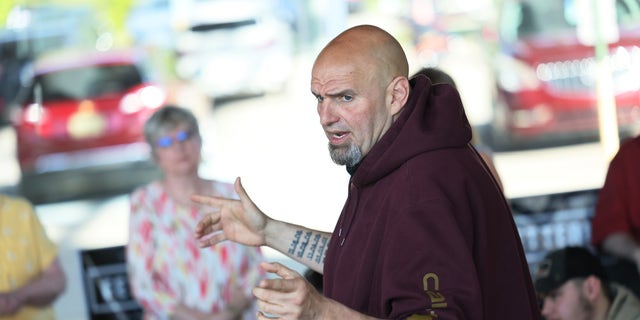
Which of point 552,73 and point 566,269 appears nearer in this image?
point 566,269

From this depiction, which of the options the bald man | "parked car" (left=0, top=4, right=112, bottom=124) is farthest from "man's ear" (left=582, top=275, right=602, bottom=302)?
"parked car" (left=0, top=4, right=112, bottom=124)

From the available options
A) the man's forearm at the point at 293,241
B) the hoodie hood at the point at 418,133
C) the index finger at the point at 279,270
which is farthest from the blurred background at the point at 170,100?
the index finger at the point at 279,270

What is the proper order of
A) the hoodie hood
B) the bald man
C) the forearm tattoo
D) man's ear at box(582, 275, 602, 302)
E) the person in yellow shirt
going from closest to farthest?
the bald man < the hoodie hood < the forearm tattoo < man's ear at box(582, 275, 602, 302) < the person in yellow shirt

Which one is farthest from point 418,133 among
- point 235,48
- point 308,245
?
point 235,48

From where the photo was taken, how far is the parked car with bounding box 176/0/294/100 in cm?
606

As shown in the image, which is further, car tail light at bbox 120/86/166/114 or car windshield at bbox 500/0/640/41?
car windshield at bbox 500/0/640/41

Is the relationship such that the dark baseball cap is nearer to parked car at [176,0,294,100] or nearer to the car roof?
parked car at [176,0,294,100]

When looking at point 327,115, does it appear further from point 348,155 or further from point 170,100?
point 170,100

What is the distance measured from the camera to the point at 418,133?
2.62 meters

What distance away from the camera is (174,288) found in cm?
508

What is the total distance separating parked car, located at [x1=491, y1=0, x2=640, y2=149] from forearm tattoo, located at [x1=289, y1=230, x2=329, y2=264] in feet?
10.2

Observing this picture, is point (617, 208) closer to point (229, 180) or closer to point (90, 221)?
point (229, 180)

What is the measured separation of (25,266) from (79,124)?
4.12ft

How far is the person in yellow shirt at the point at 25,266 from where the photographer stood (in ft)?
16.3
